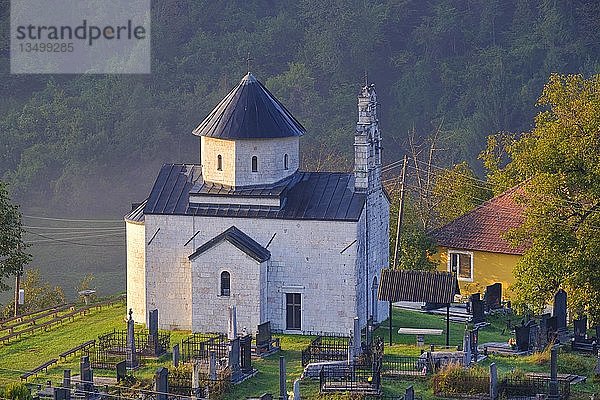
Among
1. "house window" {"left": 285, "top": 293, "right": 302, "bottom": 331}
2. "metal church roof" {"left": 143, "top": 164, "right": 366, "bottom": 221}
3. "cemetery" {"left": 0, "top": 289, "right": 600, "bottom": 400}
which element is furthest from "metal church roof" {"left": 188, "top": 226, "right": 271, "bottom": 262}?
"cemetery" {"left": 0, "top": 289, "right": 600, "bottom": 400}

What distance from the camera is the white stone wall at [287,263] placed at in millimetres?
34688

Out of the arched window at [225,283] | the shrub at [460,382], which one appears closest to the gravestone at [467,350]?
the shrub at [460,382]

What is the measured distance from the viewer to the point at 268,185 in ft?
118

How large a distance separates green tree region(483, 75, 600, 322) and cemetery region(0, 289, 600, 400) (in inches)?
29.3

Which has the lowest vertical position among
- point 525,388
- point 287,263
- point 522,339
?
point 525,388

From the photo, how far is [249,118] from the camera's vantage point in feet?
118

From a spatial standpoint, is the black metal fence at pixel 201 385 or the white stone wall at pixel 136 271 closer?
the black metal fence at pixel 201 385

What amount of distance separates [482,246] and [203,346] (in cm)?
1130

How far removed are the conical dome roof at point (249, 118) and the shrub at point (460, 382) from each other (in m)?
9.18

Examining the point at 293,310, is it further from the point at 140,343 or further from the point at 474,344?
the point at 474,344

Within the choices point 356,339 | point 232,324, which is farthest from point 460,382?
point 232,324

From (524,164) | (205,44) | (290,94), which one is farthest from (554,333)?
(205,44)

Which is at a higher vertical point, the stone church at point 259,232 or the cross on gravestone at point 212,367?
the stone church at point 259,232

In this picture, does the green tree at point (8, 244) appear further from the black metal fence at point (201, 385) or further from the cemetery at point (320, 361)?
the black metal fence at point (201, 385)
